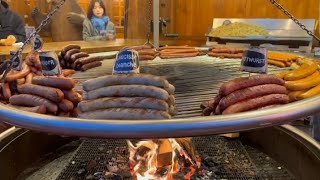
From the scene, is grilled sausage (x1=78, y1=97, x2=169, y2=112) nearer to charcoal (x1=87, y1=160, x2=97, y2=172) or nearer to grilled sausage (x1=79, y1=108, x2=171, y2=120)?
grilled sausage (x1=79, y1=108, x2=171, y2=120)

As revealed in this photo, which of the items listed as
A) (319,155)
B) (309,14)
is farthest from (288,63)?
(309,14)

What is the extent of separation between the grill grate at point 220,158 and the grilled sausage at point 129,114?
0.93 m

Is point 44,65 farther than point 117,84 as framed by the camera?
Yes

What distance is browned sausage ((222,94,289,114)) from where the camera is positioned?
1.37 metres

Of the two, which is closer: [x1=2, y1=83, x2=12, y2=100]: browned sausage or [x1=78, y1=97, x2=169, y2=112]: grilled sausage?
[x1=78, y1=97, x2=169, y2=112]: grilled sausage

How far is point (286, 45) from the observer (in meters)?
4.94

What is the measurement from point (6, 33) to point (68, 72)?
374 centimetres

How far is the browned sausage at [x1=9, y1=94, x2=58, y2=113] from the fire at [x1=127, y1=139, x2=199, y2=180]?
74 cm

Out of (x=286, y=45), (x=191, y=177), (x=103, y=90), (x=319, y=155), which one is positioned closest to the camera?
(x=103, y=90)

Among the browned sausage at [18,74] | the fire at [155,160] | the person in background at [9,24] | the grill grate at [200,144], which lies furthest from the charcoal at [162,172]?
the person in background at [9,24]

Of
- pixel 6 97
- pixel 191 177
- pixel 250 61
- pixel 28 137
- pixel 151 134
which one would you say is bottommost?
pixel 191 177

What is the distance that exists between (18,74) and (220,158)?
4.63 ft

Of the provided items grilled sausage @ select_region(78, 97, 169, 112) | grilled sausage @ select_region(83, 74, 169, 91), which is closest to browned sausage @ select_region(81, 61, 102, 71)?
grilled sausage @ select_region(83, 74, 169, 91)

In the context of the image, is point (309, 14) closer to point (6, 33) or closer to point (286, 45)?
point (286, 45)
